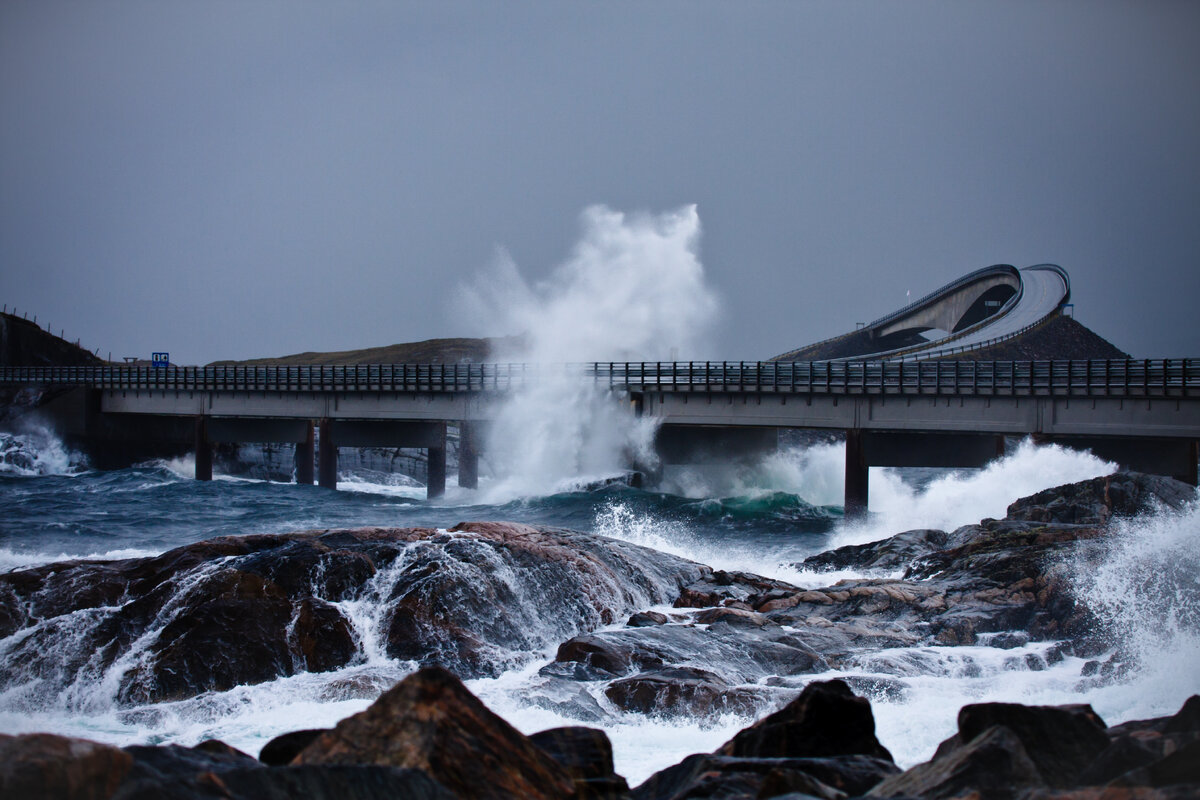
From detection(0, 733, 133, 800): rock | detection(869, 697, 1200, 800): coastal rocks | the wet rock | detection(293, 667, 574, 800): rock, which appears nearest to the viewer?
detection(0, 733, 133, 800): rock

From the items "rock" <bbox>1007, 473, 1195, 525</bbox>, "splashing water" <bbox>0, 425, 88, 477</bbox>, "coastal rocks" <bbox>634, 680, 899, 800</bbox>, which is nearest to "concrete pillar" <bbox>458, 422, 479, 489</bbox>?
"splashing water" <bbox>0, 425, 88, 477</bbox>

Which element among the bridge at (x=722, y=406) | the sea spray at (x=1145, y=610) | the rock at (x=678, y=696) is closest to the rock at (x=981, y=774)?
the rock at (x=678, y=696)

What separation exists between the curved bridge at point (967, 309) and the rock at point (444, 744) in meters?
88.9

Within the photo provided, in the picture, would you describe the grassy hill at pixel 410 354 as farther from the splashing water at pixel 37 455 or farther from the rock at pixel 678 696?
the rock at pixel 678 696

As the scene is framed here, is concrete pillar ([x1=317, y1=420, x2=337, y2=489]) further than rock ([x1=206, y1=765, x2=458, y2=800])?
Yes

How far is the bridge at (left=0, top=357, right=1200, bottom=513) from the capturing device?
124ft

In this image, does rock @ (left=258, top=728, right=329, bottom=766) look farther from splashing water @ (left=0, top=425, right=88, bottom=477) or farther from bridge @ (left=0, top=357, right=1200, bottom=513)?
splashing water @ (left=0, top=425, right=88, bottom=477)

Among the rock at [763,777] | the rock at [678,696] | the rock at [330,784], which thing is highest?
the rock at [330,784]

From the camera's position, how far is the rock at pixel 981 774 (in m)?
8.47

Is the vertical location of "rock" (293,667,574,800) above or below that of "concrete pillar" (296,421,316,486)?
below

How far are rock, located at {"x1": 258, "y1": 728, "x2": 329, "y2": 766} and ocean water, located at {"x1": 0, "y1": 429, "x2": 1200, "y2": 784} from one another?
4276 mm

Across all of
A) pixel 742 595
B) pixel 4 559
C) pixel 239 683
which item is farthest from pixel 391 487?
pixel 239 683

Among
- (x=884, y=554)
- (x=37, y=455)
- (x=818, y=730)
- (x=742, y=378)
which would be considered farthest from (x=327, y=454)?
(x=818, y=730)

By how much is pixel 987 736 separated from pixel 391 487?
59.5 metres
